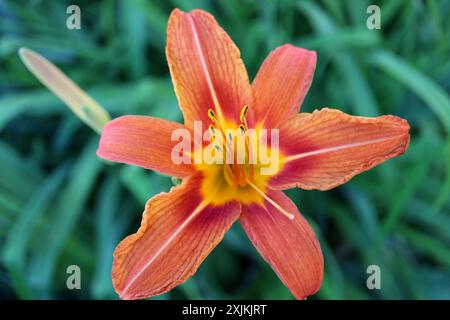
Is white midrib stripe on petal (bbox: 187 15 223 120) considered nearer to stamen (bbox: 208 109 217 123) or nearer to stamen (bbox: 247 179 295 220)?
stamen (bbox: 208 109 217 123)

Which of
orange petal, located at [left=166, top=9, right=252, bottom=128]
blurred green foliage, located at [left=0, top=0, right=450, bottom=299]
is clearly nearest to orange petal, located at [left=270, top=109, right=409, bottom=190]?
orange petal, located at [left=166, top=9, right=252, bottom=128]

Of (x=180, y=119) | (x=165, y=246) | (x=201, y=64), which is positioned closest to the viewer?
(x=165, y=246)

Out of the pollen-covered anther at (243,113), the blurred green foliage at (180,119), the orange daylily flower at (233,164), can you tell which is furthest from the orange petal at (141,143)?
Result: the blurred green foliage at (180,119)

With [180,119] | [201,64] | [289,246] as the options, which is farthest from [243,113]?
[180,119]

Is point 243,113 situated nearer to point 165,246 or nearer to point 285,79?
point 285,79

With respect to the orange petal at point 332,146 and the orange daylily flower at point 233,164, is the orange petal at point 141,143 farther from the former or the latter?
the orange petal at point 332,146

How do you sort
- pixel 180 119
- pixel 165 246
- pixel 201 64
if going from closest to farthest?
pixel 165 246, pixel 201 64, pixel 180 119

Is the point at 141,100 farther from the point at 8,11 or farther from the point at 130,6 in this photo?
the point at 8,11

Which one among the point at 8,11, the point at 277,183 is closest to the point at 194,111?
the point at 277,183
